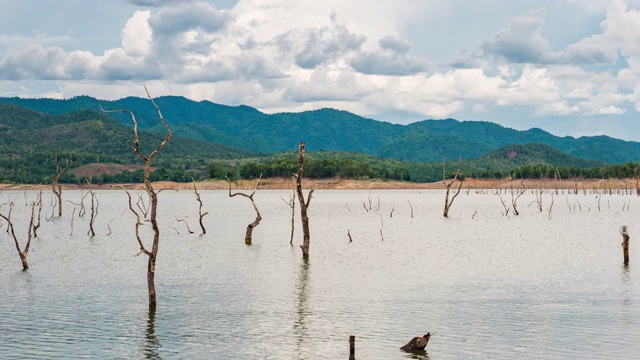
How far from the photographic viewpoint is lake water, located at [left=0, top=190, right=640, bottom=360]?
25.8 m

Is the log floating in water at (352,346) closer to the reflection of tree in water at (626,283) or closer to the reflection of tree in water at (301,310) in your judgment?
the reflection of tree in water at (301,310)

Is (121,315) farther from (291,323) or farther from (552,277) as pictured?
(552,277)

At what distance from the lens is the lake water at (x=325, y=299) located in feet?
84.7

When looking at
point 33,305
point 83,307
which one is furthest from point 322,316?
point 33,305

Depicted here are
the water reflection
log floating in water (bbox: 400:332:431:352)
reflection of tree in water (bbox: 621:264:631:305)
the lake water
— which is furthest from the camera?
reflection of tree in water (bbox: 621:264:631:305)

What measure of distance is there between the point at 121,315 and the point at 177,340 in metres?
5.40

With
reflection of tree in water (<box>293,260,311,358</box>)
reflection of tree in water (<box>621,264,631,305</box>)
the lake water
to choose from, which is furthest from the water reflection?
reflection of tree in water (<box>621,264,631,305</box>)

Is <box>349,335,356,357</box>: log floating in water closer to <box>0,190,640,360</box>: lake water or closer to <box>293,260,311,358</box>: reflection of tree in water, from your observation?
<box>0,190,640,360</box>: lake water

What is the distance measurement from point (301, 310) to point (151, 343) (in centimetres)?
792

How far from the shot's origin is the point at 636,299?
33844mm

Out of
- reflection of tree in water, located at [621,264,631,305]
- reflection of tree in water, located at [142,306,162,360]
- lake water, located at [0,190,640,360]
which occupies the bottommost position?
reflection of tree in water, located at [142,306,162,360]

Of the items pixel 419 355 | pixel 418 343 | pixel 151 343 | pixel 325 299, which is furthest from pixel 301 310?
pixel 419 355

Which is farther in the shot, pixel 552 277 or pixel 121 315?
pixel 552 277

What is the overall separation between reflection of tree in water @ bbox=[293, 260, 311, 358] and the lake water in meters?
0.08
